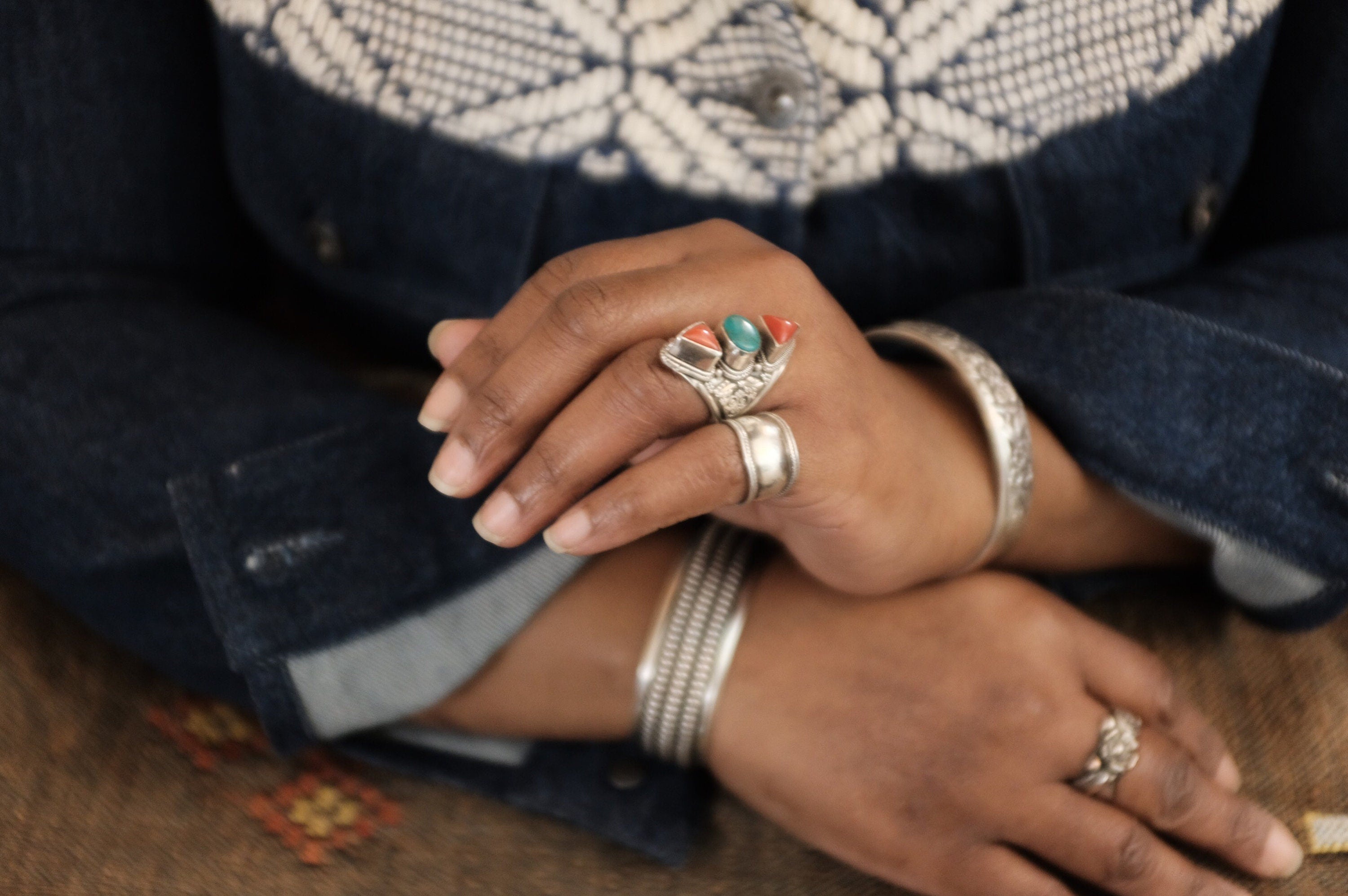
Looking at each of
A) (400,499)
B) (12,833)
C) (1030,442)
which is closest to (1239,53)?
(1030,442)

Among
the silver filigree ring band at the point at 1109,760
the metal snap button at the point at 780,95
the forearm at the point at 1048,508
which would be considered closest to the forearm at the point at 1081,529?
the forearm at the point at 1048,508

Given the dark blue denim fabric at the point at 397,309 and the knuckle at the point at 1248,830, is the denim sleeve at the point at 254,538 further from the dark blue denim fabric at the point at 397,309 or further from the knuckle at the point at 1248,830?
the knuckle at the point at 1248,830

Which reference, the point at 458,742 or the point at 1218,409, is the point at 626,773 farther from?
the point at 1218,409

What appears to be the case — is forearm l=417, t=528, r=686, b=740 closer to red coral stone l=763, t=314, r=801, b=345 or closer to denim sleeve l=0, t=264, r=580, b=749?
denim sleeve l=0, t=264, r=580, b=749

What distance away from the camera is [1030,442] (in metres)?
0.50

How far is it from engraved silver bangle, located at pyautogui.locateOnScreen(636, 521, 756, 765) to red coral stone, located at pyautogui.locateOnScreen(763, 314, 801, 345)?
19 centimetres

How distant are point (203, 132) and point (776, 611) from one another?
51cm

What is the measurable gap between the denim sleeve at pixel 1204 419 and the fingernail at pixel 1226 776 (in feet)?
0.33

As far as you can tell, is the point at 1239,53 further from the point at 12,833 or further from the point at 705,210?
the point at 12,833

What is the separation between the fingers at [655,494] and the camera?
37 centimetres

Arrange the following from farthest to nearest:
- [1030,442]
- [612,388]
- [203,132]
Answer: [203,132], [1030,442], [612,388]

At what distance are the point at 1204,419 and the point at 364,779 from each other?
495mm

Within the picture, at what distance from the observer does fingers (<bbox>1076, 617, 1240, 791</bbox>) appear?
0.52m

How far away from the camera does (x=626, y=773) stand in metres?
0.55
